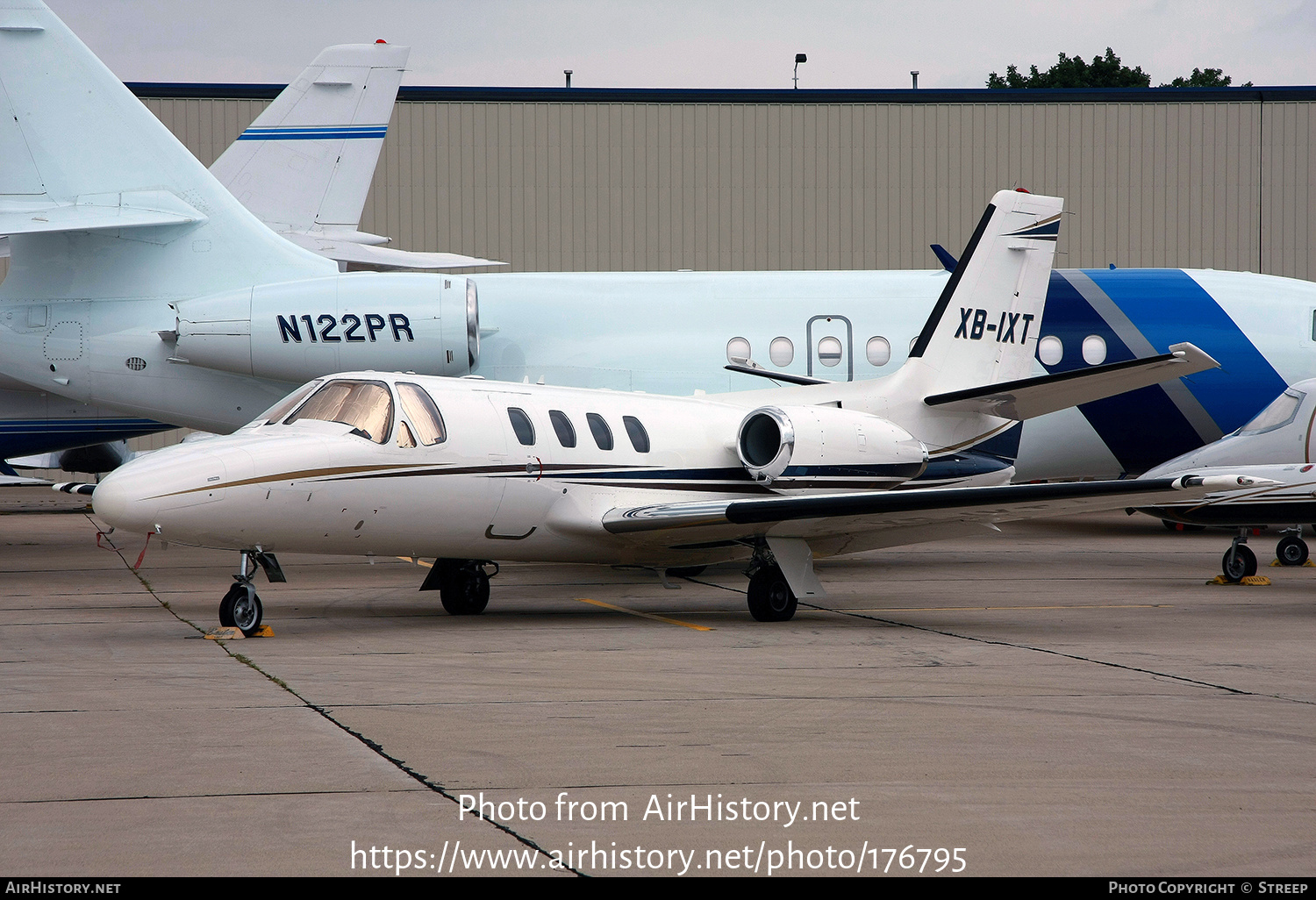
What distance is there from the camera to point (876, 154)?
112ft

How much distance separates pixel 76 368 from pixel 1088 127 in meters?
26.3

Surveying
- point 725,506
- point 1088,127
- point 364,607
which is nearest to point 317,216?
point 364,607

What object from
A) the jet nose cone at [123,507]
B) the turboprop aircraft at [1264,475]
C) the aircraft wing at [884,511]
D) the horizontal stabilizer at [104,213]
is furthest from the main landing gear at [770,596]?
the horizontal stabilizer at [104,213]

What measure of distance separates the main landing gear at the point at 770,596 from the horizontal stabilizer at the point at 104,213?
906 centimetres

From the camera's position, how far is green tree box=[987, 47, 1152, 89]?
208 ft

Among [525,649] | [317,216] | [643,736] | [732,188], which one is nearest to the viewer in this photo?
[643,736]

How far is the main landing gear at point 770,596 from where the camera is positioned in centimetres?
1201

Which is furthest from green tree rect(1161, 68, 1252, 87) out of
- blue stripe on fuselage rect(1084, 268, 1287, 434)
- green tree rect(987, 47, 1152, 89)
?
blue stripe on fuselage rect(1084, 268, 1287, 434)

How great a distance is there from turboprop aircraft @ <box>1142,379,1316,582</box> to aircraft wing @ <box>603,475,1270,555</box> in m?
3.24

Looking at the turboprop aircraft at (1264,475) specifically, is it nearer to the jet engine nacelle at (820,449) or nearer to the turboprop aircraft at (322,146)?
the jet engine nacelle at (820,449)

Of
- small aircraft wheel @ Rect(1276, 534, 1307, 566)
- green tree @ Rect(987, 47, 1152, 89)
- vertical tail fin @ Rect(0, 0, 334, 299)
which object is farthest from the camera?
green tree @ Rect(987, 47, 1152, 89)

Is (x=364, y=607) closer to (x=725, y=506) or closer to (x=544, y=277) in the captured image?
(x=725, y=506)

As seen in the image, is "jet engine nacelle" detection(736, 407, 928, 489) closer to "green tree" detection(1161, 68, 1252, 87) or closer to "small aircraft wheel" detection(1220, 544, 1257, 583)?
"small aircraft wheel" detection(1220, 544, 1257, 583)

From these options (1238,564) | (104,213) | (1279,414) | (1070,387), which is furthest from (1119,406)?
(104,213)
